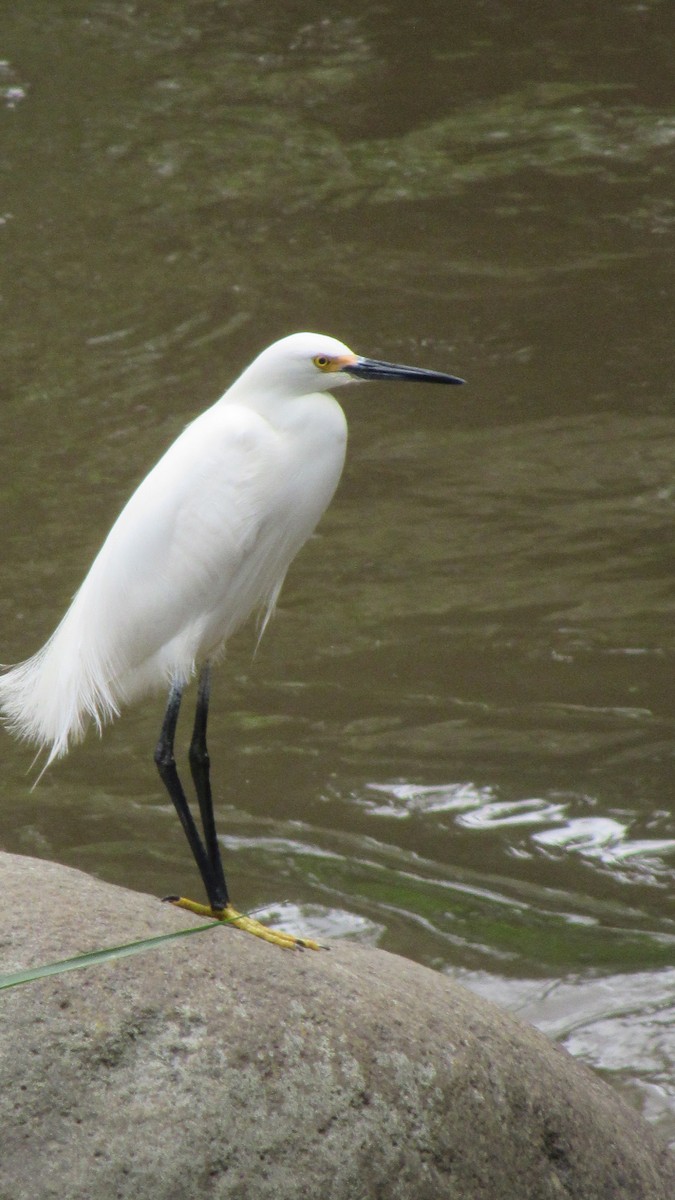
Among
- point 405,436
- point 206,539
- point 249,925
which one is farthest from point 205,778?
point 405,436

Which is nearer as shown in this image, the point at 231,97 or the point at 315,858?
the point at 315,858

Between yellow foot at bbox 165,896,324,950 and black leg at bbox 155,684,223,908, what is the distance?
0.05 metres

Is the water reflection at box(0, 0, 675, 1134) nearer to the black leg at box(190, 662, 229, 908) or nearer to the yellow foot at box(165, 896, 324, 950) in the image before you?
the black leg at box(190, 662, 229, 908)

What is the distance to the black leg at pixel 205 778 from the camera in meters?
3.53

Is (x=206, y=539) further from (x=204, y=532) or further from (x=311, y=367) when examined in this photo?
(x=311, y=367)

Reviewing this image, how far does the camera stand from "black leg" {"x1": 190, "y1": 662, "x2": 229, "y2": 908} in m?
3.53

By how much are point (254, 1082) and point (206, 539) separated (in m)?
1.27

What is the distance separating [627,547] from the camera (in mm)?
7062

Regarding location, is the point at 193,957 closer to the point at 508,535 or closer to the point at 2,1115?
the point at 2,1115

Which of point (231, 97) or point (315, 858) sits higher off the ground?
point (231, 97)

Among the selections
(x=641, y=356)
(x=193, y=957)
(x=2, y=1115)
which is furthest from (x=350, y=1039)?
(x=641, y=356)

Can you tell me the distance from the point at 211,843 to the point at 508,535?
12.9 feet

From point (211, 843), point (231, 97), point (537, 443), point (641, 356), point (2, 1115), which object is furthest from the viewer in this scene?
point (231, 97)

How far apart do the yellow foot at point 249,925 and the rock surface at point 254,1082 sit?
0.05 meters
